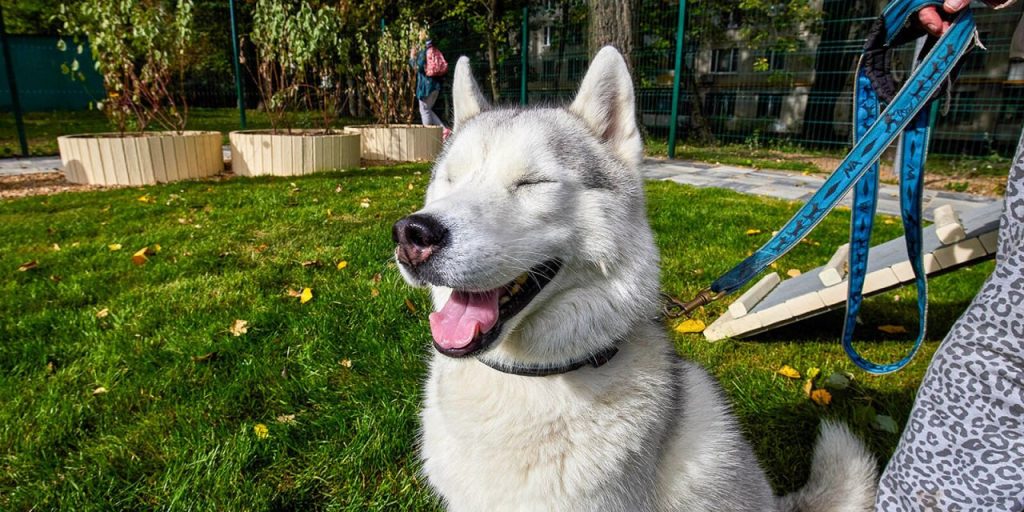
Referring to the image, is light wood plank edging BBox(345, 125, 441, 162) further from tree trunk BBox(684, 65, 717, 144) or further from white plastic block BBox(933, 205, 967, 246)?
white plastic block BBox(933, 205, 967, 246)

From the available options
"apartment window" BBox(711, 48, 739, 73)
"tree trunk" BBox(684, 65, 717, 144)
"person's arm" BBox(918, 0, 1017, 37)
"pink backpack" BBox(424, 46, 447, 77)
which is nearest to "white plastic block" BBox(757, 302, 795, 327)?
"person's arm" BBox(918, 0, 1017, 37)

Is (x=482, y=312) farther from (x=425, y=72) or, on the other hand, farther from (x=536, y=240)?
(x=425, y=72)

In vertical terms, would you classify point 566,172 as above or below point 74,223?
above

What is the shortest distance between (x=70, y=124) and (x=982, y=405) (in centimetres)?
2226

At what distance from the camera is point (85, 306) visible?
3.82 meters

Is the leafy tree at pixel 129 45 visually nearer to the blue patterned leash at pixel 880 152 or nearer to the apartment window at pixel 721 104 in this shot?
the blue patterned leash at pixel 880 152

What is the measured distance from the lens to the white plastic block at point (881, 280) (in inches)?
110

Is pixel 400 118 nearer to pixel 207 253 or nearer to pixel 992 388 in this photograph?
pixel 207 253

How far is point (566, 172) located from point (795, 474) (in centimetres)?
182

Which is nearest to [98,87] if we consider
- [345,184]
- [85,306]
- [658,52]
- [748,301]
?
[345,184]

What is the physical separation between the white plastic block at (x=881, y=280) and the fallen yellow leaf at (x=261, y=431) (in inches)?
120

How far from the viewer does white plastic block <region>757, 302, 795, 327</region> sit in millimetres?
3080

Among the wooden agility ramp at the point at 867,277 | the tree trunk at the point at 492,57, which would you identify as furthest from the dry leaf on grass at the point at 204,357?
the tree trunk at the point at 492,57

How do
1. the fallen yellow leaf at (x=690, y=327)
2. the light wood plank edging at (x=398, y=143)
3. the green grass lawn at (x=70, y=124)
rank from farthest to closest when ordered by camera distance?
1. the green grass lawn at (x=70, y=124)
2. the light wood plank edging at (x=398, y=143)
3. the fallen yellow leaf at (x=690, y=327)
